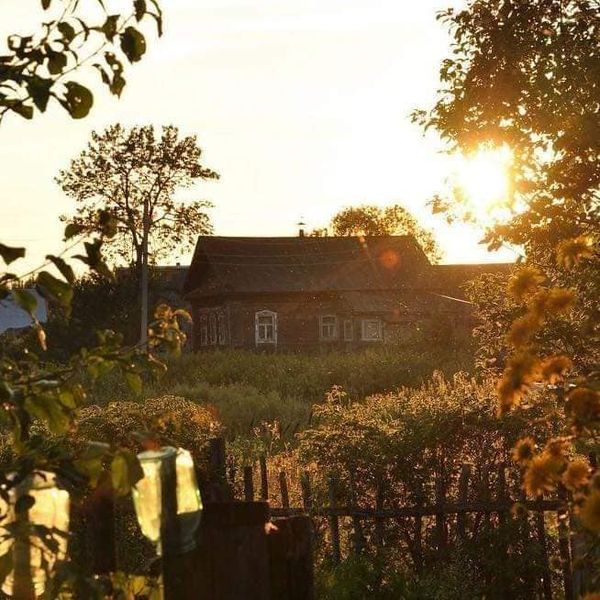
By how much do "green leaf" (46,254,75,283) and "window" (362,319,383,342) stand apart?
49.0 m

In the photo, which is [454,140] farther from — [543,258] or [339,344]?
[339,344]

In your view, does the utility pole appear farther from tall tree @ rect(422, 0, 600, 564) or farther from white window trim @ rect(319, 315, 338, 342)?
tall tree @ rect(422, 0, 600, 564)

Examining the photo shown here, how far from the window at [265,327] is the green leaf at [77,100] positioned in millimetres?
48380

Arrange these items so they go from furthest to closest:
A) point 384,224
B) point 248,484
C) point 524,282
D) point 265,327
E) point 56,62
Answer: point 384,224
point 265,327
point 248,484
point 524,282
point 56,62

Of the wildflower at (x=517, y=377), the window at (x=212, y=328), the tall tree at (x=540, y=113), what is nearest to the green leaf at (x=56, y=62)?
the wildflower at (x=517, y=377)

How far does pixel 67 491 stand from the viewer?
9.28 ft

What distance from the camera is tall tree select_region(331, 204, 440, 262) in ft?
288

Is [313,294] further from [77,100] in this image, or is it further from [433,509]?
[77,100]

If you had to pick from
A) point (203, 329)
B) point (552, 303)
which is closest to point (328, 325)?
point (203, 329)

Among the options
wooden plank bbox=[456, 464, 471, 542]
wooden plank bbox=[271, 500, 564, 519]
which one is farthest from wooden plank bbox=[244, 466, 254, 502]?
wooden plank bbox=[456, 464, 471, 542]

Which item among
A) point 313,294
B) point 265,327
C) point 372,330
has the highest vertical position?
point 313,294

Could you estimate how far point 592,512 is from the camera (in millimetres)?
2895

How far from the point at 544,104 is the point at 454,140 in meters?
1.47

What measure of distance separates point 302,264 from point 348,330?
4.07 meters
